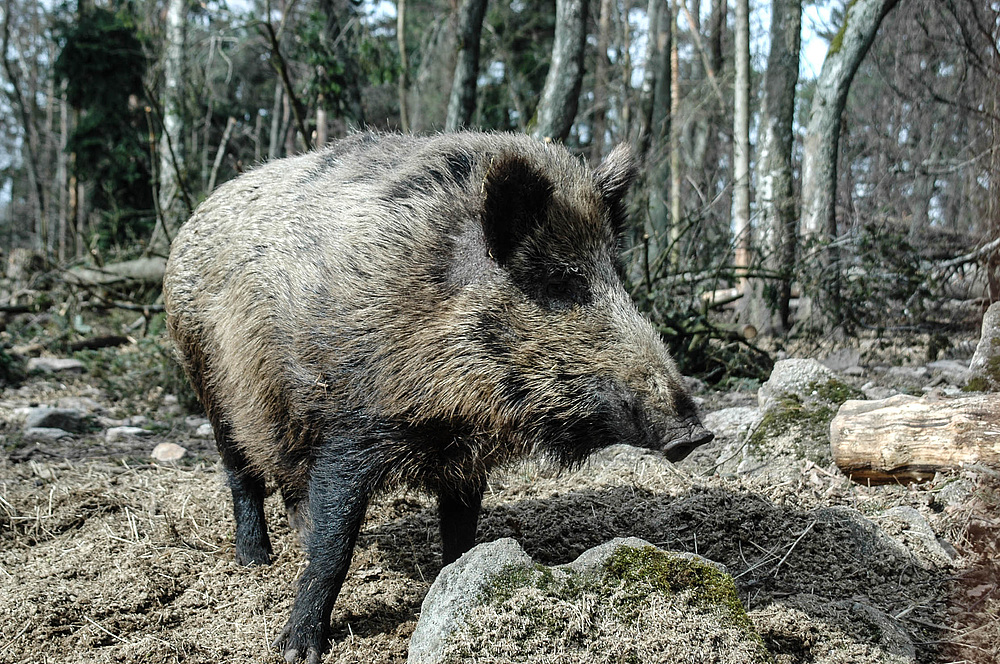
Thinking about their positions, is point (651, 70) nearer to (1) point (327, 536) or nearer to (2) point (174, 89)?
(2) point (174, 89)

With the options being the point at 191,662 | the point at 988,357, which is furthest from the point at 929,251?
the point at 191,662

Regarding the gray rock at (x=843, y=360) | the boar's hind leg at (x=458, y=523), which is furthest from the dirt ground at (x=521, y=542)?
the gray rock at (x=843, y=360)

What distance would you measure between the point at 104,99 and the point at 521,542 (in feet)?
67.1

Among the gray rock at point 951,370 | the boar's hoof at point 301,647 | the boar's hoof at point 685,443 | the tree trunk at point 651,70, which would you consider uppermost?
the tree trunk at point 651,70

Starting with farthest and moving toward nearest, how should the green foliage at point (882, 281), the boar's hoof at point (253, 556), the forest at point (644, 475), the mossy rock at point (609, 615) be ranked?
1. the green foliage at point (882, 281)
2. the boar's hoof at point (253, 556)
3. the forest at point (644, 475)
4. the mossy rock at point (609, 615)

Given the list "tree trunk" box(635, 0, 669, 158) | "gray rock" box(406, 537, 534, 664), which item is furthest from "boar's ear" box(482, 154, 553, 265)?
"tree trunk" box(635, 0, 669, 158)

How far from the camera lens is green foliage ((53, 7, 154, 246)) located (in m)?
19.5

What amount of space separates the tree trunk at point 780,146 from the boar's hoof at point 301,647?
612 centimetres

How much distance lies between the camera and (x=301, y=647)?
291cm

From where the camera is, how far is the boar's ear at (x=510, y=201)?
280cm

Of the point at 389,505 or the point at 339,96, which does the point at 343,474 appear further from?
the point at 339,96

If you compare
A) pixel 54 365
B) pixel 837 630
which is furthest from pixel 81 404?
pixel 837 630

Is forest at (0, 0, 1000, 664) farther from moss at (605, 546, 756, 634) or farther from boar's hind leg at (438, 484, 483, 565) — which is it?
boar's hind leg at (438, 484, 483, 565)

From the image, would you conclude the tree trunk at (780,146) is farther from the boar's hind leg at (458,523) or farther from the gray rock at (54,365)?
the gray rock at (54,365)
